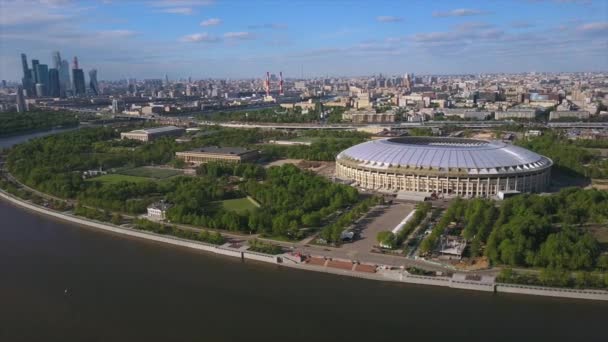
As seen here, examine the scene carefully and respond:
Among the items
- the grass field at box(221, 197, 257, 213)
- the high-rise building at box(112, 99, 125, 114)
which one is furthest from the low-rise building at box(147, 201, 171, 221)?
the high-rise building at box(112, 99, 125, 114)

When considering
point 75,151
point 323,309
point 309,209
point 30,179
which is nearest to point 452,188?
point 309,209

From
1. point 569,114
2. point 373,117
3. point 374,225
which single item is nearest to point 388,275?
point 374,225

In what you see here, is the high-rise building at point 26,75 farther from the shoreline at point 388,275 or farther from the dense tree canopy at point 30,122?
the shoreline at point 388,275

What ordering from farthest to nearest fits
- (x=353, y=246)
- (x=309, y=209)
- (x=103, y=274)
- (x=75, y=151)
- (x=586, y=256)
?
1. (x=75, y=151)
2. (x=309, y=209)
3. (x=353, y=246)
4. (x=103, y=274)
5. (x=586, y=256)

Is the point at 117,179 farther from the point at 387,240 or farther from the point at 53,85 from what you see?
the point at 53,85

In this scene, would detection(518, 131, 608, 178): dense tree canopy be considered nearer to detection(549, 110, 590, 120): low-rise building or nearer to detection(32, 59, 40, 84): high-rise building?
detection(549, 110, 590, 120): low-rise building

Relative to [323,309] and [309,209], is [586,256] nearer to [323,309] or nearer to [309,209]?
[323,309]
